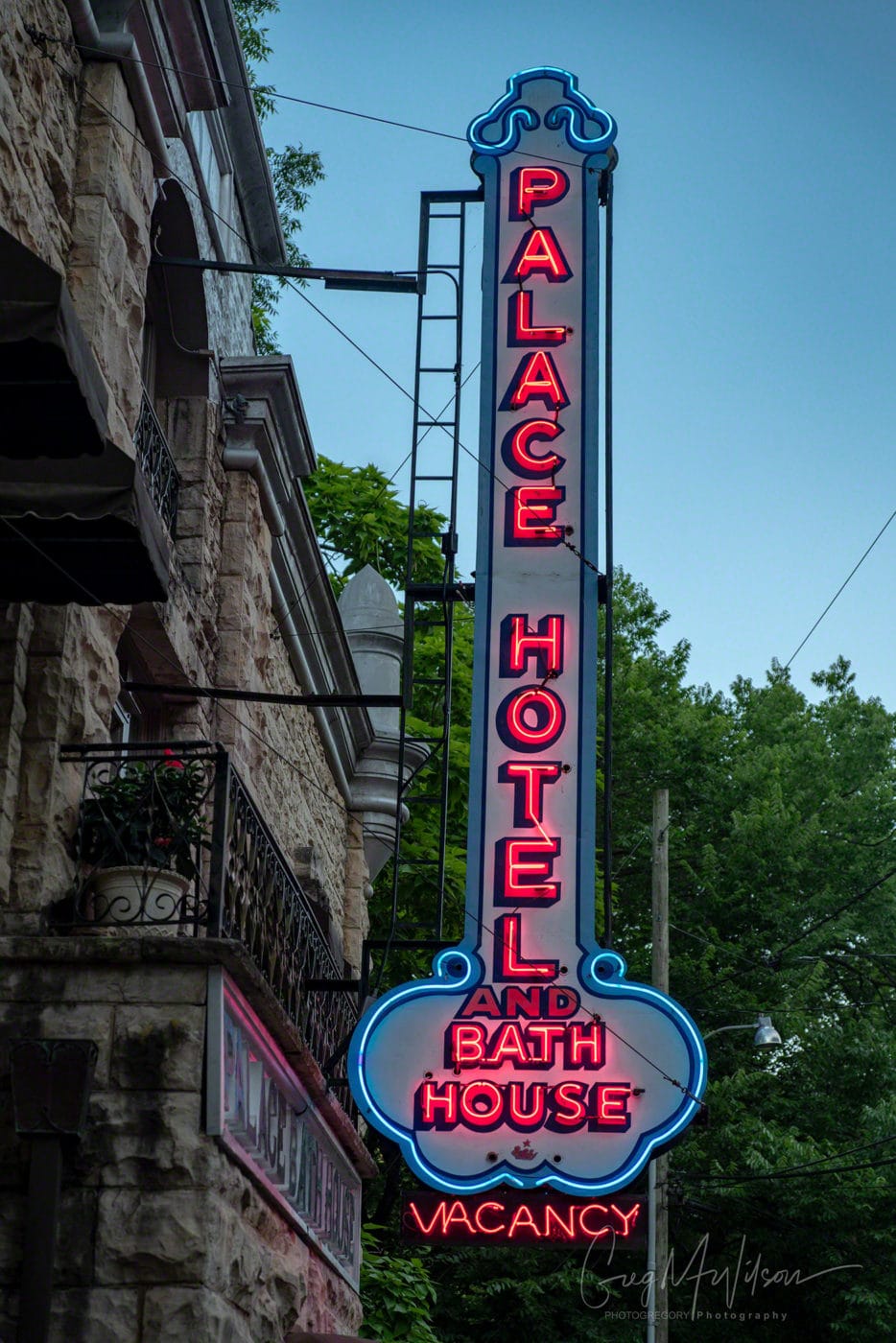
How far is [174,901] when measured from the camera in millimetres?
8211

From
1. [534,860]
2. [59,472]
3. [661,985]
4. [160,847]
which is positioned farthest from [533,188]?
[661,985]

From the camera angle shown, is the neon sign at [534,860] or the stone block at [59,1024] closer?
the stone block at [59,1024]

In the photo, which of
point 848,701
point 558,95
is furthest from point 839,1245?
point 558,95

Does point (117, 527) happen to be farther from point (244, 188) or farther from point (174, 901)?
point (244, 188)

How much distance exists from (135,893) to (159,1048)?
2.69 ft

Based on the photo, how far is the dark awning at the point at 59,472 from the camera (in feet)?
20.9

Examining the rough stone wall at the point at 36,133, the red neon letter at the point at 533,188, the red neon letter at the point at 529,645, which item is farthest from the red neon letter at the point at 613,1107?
the red neon letter at the point at 533,188

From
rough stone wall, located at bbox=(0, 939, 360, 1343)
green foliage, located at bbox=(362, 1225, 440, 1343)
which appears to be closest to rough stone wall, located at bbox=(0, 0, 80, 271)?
rough stone wall, located at bbox=(0, 939, 360, 1343)

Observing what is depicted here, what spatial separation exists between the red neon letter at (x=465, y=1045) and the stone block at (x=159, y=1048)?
A: 11.7 feet

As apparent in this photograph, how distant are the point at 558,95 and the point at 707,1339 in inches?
664

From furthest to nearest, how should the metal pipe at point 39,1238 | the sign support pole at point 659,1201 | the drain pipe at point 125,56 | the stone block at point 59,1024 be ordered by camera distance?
the sign support pole at point 659,1201
the drain pipe at point 125,56
the stone block at point 59,1024
the metal pipe at point 39,1238

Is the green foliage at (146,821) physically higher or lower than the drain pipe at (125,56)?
lower

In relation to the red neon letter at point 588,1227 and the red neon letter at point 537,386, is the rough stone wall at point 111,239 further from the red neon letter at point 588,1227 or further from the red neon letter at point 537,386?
the red neon letter at point 588,1227

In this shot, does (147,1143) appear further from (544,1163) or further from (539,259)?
(539,259)
